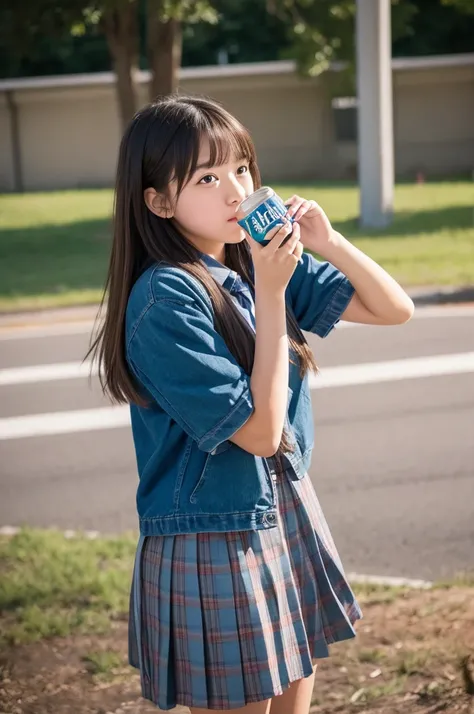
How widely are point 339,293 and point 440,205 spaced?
60.2 ft

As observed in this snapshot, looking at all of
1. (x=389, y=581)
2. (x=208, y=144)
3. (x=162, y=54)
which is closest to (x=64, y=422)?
(x=389, y=581)

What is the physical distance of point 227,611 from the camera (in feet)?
6.44

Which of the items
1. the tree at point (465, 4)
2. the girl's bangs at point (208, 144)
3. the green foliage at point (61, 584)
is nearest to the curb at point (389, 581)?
the green foliage at point (61, 584)

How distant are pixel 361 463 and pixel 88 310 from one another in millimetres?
5905

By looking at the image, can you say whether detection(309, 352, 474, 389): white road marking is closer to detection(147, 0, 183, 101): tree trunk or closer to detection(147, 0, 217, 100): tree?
detection(147, 0, 217, 100): tree

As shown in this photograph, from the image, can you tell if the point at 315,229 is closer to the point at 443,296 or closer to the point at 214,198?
the point at 214,198

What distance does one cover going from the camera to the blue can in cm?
179

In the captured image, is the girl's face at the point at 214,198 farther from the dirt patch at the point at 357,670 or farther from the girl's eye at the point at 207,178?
the dirt patch at the point at 357,670

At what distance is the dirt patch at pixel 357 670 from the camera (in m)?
3.00

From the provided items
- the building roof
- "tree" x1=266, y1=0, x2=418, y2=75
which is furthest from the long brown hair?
the building roof

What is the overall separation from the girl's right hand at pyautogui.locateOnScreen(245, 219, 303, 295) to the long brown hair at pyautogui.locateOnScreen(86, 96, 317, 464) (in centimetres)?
14

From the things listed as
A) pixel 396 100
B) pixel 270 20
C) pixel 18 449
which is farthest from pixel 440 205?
pixel 270 20

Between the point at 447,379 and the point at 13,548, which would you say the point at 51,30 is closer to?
the point at 447,379

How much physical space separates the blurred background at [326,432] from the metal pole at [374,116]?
26 millimetres
